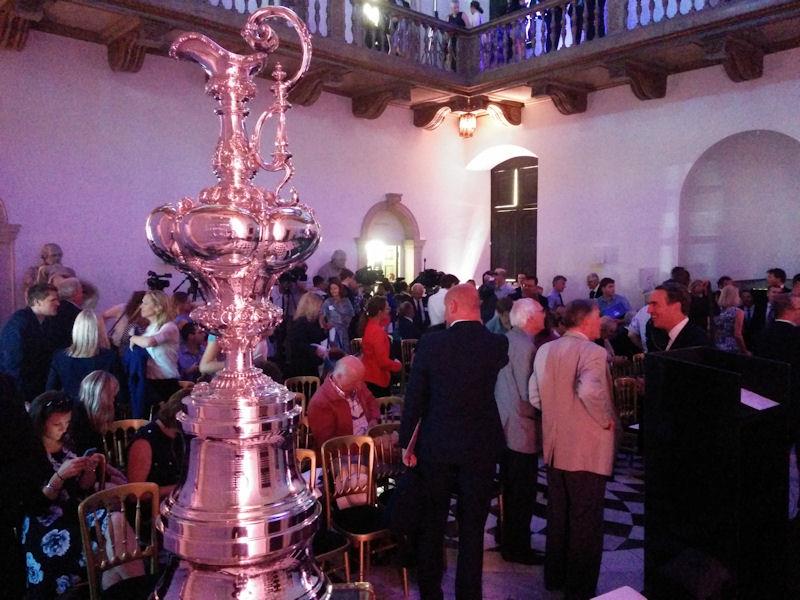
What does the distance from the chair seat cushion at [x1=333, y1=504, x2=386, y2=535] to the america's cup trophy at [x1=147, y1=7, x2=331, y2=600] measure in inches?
116

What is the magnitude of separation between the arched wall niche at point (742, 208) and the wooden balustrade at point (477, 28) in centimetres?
241

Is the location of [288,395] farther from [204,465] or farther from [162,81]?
[162,81]

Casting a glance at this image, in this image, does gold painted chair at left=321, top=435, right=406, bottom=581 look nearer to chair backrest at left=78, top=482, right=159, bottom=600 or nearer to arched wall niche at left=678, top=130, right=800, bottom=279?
chair backrest at left=78, top=482, right=159, bottom=600

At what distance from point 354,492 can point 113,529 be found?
1.49 meters

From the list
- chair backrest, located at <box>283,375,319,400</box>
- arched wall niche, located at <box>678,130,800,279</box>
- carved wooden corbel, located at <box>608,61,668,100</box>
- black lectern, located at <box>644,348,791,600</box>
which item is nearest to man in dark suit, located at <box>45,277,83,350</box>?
chair backrest, located at <box>283,375,319,400</box>

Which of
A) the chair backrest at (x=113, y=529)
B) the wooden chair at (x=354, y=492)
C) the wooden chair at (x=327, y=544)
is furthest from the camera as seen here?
the wooden chair at (x=354, y=492)

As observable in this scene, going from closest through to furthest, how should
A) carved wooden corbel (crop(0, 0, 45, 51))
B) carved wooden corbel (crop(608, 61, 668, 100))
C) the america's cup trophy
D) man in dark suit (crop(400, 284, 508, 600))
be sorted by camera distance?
the america's cup trophy, man in dark suit (crop(400, 284, 508, 600)), carved wooden corbel (crop(0, 0, 45, 51)), carved wooden corbel (crop(608, 61, 668, 100))

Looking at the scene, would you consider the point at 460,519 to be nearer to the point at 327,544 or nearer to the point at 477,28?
the point at 327,544

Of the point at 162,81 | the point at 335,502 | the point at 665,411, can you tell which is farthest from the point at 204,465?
the point at 162,81

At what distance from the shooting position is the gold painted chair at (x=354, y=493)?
3738mm

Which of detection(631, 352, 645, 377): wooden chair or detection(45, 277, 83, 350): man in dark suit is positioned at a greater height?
detection(45, 277, 83, 350): man in dark suit

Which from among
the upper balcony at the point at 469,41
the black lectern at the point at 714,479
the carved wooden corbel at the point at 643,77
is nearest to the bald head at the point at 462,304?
the black lectern at the point at 714,479

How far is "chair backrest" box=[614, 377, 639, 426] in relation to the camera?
5.97 metres

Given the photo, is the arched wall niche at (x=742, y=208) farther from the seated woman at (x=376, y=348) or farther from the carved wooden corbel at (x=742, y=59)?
the seated woman at (x=376, y=348)
